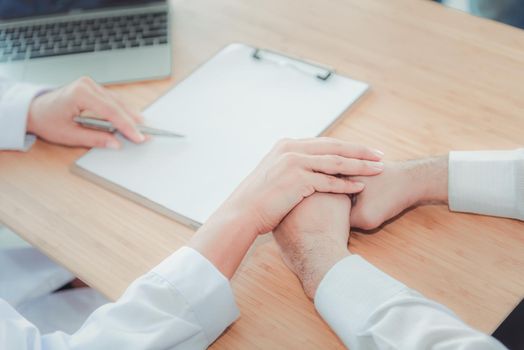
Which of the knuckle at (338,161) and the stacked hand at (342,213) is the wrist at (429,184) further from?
the knuckle at (338,161)

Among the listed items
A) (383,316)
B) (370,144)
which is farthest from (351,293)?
(370,144)

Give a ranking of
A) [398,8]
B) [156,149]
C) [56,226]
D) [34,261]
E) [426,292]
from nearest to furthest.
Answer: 1. [426,292]
2. [56,226]
3. [156,149]
4. [34,261]
5. [398,8]

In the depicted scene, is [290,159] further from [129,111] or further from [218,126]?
[129,111]

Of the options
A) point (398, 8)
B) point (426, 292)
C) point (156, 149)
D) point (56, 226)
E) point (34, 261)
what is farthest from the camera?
point (398, 8)

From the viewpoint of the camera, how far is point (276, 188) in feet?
2.80

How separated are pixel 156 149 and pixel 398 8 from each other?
1.92 ft

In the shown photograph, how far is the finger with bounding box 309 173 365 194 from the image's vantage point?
0.87 m

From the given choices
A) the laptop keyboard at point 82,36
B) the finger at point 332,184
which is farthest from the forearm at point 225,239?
the laptop keyboard at point 82,36

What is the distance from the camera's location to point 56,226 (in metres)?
0.90

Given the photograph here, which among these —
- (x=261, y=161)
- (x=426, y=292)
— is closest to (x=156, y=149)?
(x=261, y=161)

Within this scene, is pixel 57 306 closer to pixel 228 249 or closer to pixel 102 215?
pixel 102 215

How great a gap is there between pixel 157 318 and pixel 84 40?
0.69 meters

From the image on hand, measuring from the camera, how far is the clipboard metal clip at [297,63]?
1088mm

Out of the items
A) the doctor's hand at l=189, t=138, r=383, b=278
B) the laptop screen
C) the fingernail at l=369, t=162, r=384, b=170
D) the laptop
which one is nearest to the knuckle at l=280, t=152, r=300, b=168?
the doctor's hand at l=189, t=138, r=383, b=278
